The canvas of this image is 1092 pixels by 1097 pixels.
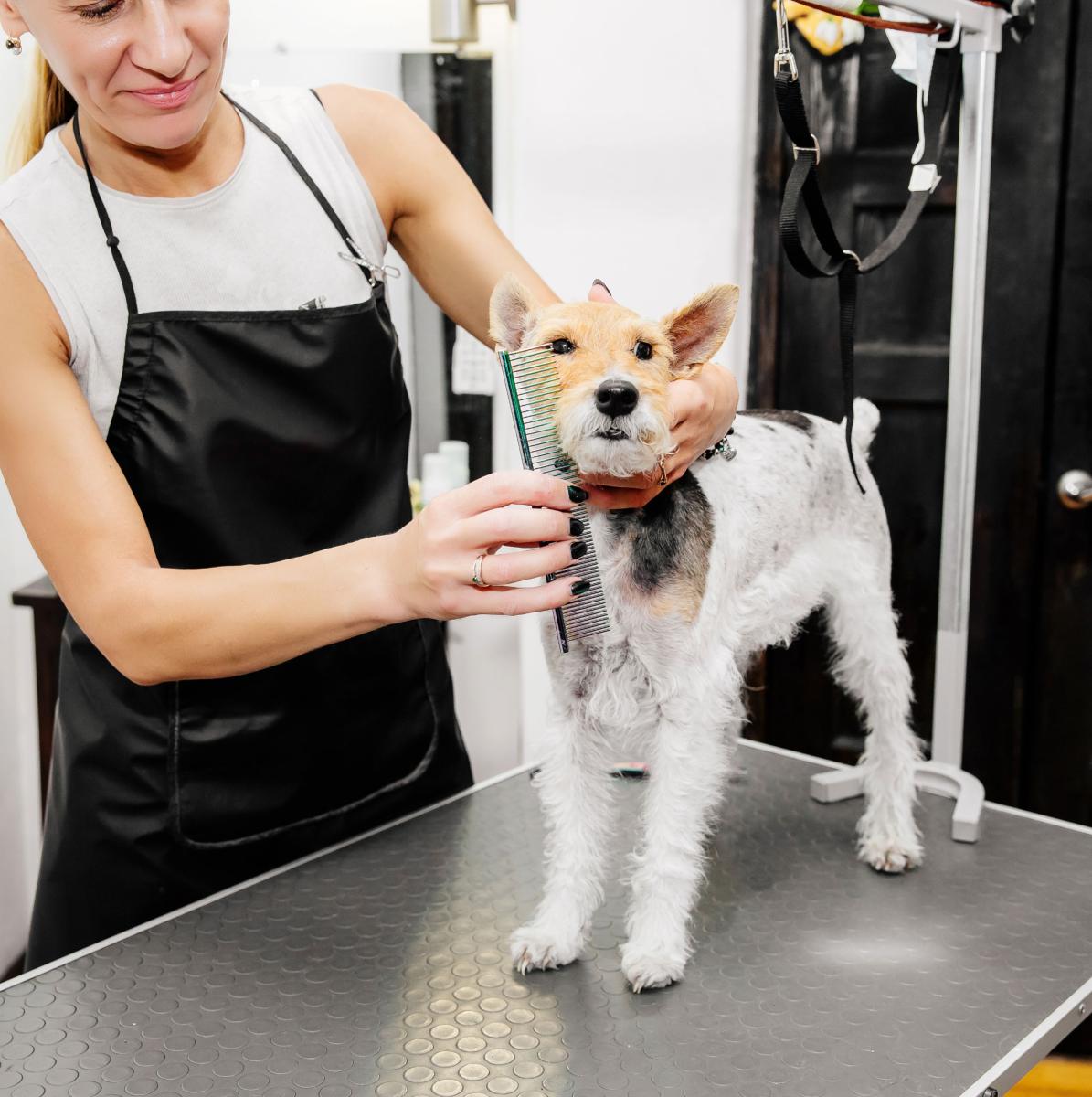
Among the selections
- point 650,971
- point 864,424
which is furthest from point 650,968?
point 864,424

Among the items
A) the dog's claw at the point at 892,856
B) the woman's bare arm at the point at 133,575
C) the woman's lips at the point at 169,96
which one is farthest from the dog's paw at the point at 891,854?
the woman's lips at the point at 169,96

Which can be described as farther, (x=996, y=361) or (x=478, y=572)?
(x=996, y=361)

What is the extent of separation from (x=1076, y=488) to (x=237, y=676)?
6.96 feet

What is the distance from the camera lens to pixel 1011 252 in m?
2.85

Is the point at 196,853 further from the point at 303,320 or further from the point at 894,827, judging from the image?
the point at 894,827

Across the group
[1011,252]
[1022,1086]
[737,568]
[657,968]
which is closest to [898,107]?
[1011,252]

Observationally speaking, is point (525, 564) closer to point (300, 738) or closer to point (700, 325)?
point (700, 325)

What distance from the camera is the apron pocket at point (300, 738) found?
169 cm

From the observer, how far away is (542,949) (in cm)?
152

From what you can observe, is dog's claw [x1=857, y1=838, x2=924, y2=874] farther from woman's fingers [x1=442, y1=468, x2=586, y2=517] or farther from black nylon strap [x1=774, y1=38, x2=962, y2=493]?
woman's fingers [x1=442, y1=468, x2=586, y2=517]

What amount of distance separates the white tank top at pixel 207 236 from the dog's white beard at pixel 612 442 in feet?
1.85

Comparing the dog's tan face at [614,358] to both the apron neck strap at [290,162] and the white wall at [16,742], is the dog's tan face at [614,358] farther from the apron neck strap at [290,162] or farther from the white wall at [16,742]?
the white wall at [16,742]

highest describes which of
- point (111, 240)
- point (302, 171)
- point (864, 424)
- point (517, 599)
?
point (302, 171)

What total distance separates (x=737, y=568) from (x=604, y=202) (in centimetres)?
165
